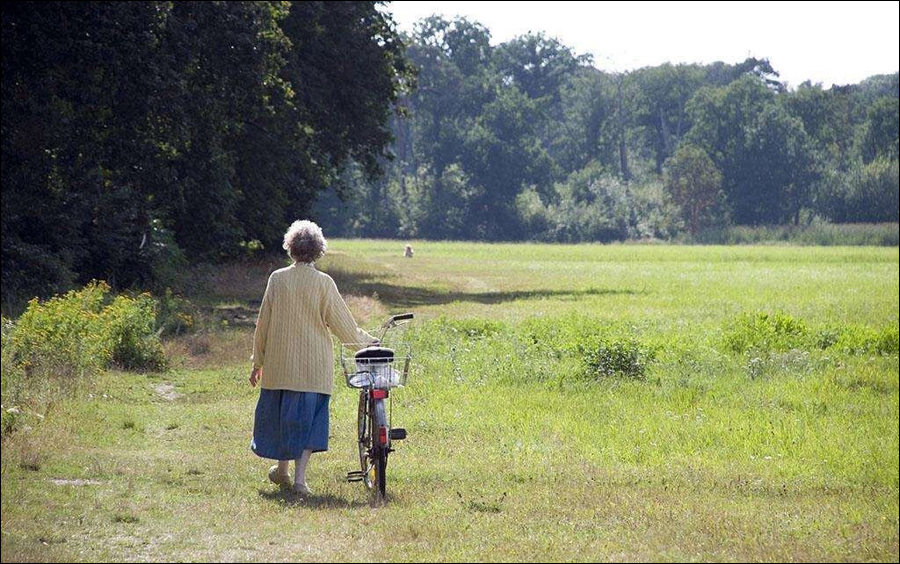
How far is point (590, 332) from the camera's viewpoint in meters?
24.0

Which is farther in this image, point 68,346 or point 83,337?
point 83,337

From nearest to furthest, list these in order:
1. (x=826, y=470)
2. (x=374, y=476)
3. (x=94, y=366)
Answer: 1. (x=374, y=476)
2. (x=826, y=470)
3. (x=94, y=366)

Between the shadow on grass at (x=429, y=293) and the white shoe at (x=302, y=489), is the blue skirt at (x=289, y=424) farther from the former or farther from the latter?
the shadow on grass at (x=429, y=293)

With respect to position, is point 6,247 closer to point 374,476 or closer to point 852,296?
point 374,476

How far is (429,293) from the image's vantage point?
42094 mm

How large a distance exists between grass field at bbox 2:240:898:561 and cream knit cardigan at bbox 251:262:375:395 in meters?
0.91

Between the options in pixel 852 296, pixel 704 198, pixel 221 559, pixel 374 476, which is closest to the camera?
pixel 221 559

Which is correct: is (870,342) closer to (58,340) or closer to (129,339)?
(129,339)

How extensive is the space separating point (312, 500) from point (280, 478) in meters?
0.58

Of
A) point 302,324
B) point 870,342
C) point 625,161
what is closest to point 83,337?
point 302,324

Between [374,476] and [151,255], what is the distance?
2114 centimetres

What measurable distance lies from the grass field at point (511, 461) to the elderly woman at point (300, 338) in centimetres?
43

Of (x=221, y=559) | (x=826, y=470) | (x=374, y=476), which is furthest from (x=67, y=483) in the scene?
(x=826, y=470)

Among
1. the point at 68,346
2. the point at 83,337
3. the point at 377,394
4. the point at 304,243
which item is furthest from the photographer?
the point at 83,337
